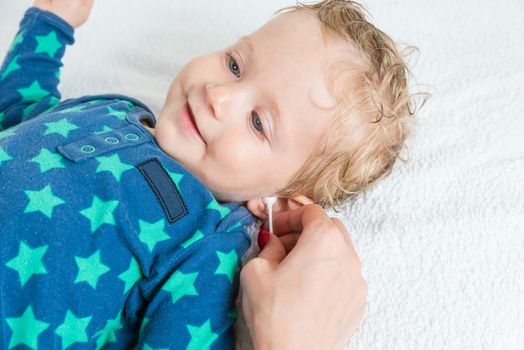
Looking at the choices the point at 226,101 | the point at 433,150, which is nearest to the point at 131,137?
the point at 226,101

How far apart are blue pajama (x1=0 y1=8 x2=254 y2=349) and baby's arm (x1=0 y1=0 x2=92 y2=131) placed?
235mm

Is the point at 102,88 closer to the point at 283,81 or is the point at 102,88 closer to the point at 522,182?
the point at 283,81

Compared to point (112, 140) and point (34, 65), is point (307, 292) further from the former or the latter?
point (34, 65)

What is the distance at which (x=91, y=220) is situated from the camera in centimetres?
83

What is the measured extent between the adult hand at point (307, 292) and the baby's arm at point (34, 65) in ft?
2.00

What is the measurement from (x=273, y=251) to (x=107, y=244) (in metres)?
0.24

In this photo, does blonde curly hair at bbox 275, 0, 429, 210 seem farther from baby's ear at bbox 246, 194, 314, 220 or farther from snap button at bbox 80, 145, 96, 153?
snap button at bbox 80, 145, 96, 153

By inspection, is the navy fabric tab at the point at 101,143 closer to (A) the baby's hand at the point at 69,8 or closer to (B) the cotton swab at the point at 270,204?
(B) the cotton swab at the point at 270,204

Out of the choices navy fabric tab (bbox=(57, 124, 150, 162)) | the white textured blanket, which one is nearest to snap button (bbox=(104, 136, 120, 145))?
navy fabric tab (bbox=(57, 124, 150, 162))

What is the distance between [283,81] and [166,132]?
0.21m

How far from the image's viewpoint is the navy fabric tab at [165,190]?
2.87 feet

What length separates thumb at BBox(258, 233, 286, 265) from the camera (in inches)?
32.8

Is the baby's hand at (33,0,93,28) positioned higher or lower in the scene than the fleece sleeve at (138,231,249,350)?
higher

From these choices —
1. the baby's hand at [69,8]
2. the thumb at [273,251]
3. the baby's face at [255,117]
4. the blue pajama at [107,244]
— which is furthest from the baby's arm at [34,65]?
the thumb at [273,251]
